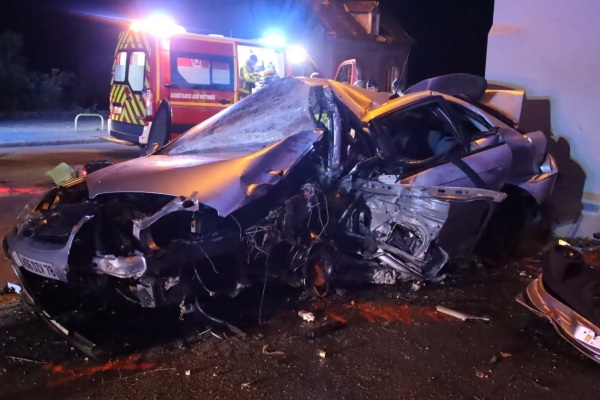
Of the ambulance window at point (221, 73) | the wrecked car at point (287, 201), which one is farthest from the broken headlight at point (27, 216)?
the ambulance window at point (221, 73)

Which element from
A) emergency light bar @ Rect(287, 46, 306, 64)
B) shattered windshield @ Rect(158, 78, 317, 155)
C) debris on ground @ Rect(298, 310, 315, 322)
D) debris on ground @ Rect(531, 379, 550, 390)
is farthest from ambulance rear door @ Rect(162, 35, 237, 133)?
debris on ground @ Rect(531, 379, 550, 390)

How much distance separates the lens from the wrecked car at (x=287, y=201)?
3432 millimetres

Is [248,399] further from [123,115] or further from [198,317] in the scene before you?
[123,115]

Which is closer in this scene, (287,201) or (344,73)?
(287,201)

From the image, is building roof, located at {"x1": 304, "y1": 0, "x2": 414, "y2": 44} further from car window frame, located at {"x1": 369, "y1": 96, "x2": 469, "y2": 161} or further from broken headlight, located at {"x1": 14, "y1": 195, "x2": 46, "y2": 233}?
broken headlight, located at {"x1": 14, "y1": 195, "x2": 46, "y2": 233}

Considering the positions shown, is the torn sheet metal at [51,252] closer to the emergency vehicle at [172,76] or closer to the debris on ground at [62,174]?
the debris on ground at [62,174]

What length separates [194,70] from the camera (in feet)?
30.5

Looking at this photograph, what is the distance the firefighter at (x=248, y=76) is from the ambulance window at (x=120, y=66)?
2131 millimetres

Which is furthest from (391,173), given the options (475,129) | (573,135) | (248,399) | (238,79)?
(238,79)

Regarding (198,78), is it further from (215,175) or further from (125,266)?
(125,266)

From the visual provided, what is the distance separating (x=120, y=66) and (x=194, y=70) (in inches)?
60.5

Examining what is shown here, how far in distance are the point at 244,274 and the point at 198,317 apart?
0.52m

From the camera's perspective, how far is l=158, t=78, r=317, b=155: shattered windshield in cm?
423

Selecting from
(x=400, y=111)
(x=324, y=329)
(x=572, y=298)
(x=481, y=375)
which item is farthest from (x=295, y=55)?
(x=481, y=375)
